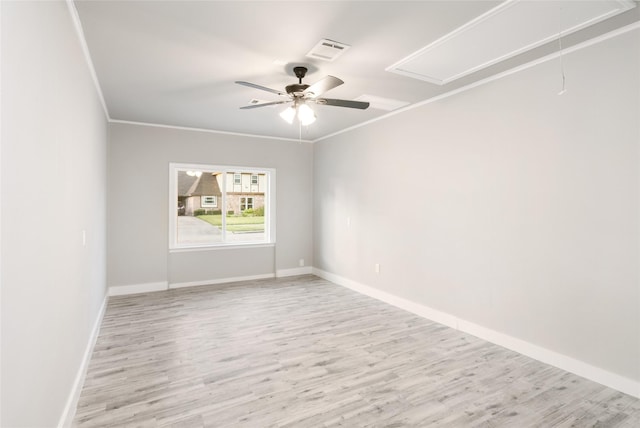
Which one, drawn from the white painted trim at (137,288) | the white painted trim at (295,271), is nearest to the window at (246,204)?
the white painted trim at (295,271)

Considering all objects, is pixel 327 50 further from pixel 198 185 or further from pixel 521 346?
pixel 198 185

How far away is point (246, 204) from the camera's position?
623 cm

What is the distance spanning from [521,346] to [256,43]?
350 centimetres

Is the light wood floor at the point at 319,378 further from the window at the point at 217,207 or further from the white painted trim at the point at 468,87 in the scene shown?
the white painted trim at the point at 468,87

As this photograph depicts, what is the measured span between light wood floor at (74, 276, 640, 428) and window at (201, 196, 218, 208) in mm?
2156

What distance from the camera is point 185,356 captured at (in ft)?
10.1

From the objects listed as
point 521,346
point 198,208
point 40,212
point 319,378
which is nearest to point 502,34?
point 521,346

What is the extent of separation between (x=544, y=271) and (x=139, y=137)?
5472 mm

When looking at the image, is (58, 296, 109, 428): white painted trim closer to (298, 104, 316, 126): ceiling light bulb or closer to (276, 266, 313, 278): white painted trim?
(298, 104, 316, 126): ceiling light bulb

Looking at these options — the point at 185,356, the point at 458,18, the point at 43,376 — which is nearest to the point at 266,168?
the point at 185,356

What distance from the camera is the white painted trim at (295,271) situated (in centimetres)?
632

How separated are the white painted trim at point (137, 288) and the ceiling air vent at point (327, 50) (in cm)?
425

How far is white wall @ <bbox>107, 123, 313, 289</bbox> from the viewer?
5.09m

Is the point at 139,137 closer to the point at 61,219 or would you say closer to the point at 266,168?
the point at 266,168
